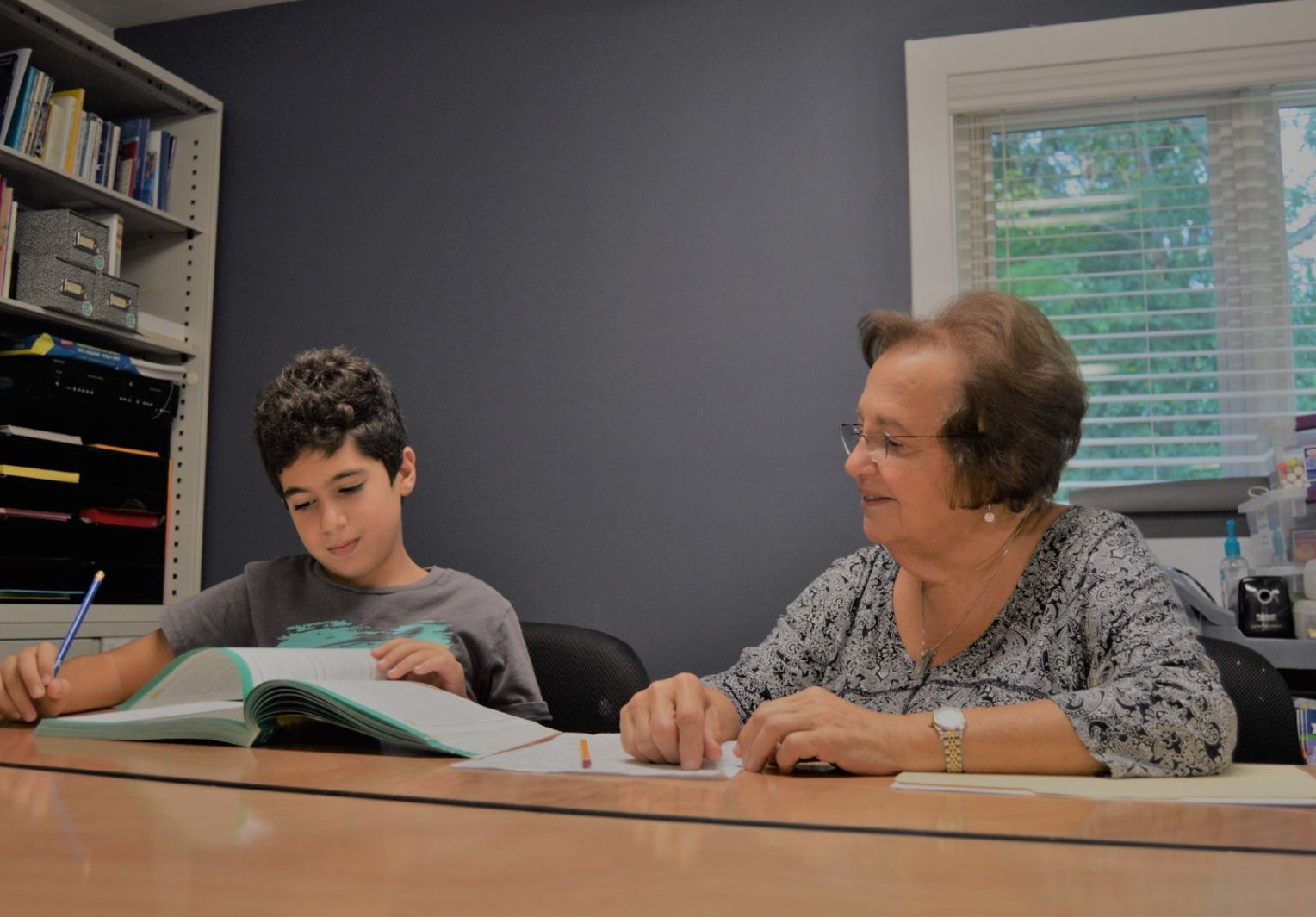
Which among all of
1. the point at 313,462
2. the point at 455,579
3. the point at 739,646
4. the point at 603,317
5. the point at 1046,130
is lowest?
the point at 739,646

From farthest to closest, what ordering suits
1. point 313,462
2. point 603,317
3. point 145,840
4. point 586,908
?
point 603,317
point 313,462
point 145,840
point 586,908

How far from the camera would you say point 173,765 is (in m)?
0.86

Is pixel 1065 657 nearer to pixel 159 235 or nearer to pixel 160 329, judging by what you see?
pixel 160 329

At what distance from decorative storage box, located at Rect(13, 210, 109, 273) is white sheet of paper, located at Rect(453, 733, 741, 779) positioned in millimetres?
2006

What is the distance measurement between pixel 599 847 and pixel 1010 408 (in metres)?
0.87

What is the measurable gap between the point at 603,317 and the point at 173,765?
1.97m

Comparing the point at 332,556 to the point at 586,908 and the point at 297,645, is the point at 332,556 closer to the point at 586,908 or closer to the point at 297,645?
the point at 297,645

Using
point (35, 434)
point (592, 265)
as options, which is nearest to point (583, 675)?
point (592, 265)

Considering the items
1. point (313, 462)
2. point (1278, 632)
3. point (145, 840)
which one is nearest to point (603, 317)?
point (313, 462)

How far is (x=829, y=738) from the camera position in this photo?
0.88 m

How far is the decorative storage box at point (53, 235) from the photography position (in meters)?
2.50

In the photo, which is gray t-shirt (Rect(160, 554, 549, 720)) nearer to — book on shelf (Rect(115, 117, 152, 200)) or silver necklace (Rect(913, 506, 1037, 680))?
silver necklace (Rect(913, 506, 1037, 680))

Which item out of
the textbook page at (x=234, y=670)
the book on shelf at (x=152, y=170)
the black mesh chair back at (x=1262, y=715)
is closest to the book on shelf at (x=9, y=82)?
the book on shelf at (x=152, y=170)

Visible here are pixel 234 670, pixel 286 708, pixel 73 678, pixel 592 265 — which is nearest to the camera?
pixel 286 708
